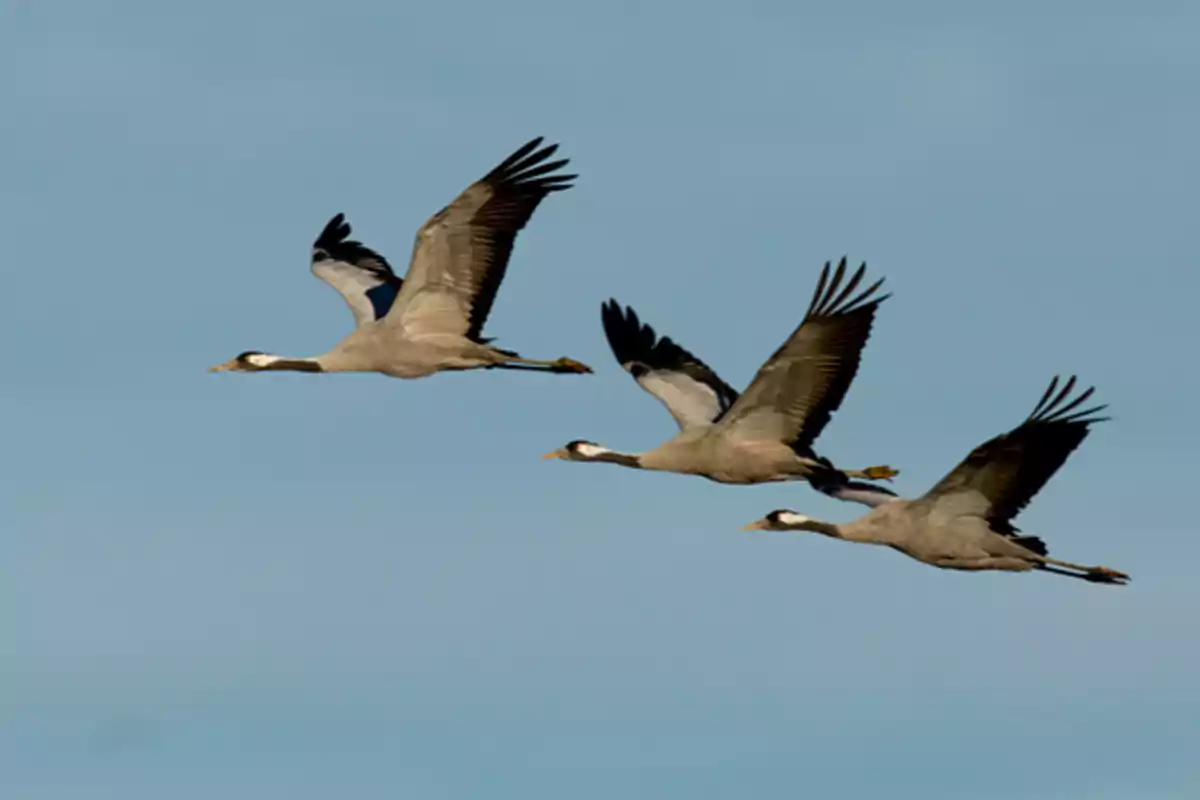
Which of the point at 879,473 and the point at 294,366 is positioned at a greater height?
the point at 294,366

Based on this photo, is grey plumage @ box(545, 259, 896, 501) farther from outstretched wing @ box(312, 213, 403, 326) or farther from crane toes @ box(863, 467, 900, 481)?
outstretched wing @ box(312, 213, 403, 326)

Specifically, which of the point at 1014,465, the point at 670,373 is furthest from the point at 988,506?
the point at 670,373

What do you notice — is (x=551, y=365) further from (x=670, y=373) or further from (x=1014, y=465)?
(x=1014, y=465)

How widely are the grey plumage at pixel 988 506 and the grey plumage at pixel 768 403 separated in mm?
1139

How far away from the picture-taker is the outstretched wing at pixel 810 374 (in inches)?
1097

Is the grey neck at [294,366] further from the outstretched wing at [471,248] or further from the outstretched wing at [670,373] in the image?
the outstretched wing at [670,373]

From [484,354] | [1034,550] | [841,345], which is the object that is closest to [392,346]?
[484,354]

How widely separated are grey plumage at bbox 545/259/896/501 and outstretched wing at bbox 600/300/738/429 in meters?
0.01

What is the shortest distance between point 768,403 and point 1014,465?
277cm

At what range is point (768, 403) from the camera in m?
29.1

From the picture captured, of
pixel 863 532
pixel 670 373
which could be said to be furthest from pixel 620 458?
pixel 863 532

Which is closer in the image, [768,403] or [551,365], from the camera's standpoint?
[768,403]

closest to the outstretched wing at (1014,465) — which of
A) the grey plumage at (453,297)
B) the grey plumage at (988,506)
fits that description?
the grey plumage at (988,506)

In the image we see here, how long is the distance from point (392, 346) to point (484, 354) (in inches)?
41.8
